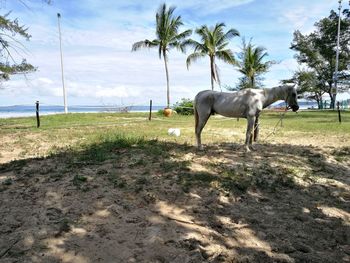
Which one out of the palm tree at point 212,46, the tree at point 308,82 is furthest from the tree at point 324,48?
the palm tree at point 212,46

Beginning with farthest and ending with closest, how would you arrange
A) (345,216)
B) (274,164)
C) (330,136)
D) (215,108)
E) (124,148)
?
1. (330,136)
2. (215,108)
3. (124,148)
4. (274,164)
5. (345,216)

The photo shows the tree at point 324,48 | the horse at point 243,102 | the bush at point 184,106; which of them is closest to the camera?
the horse at point 243,102

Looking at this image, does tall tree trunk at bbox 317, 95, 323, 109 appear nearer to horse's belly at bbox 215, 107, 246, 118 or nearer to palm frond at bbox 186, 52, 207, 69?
palm frond at bbox 186, 52, 207, 69

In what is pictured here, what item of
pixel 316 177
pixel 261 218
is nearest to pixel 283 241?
pixel 261 218

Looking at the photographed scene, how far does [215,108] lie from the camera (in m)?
9.02

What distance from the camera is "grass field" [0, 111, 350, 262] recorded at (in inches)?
162

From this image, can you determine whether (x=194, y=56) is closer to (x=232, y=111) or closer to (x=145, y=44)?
(x=145, y=44)

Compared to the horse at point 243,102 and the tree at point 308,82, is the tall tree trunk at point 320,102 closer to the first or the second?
the tree at point 308,82

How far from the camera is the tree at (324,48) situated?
41031 millimetres

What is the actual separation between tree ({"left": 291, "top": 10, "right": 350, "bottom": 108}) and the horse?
34.6 meters

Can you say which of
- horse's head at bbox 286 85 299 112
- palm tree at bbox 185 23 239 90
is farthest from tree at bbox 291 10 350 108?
horse's head at bbox 286 85 299 112

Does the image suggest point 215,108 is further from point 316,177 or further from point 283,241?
point 283,241

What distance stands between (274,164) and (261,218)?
2667 millimetres

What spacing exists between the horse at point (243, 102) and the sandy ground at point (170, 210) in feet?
5.20
